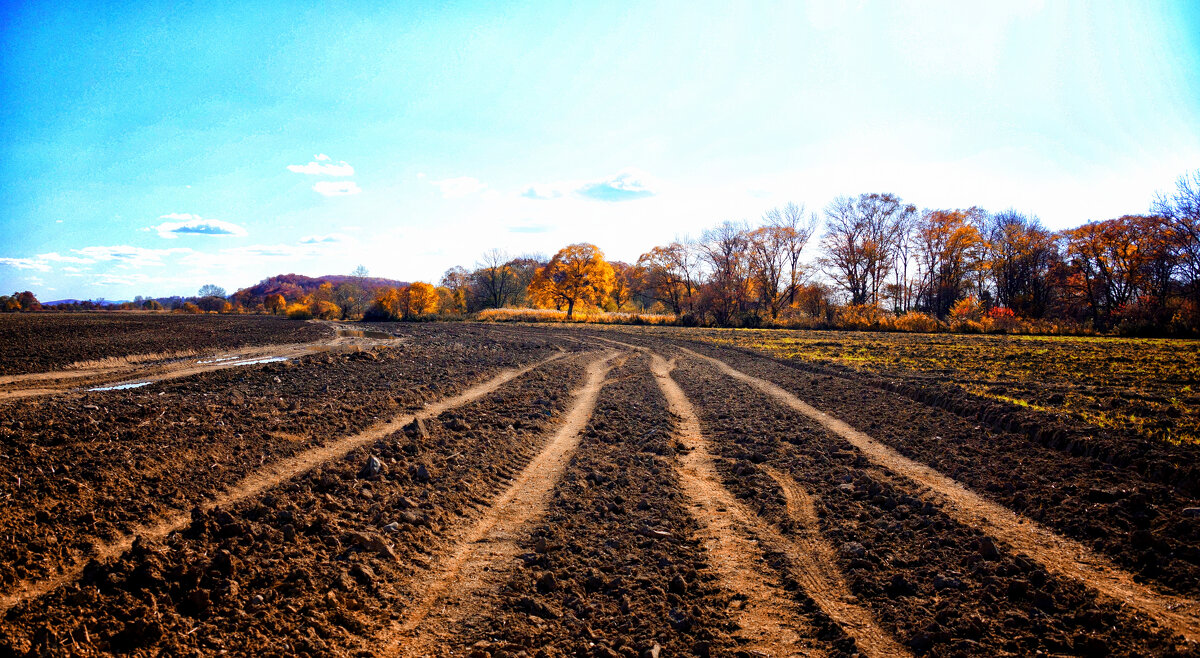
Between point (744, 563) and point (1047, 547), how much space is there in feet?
9.95

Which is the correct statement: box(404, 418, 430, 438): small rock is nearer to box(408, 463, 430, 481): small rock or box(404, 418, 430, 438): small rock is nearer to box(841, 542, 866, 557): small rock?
box(408, 463, 430, 481): small rock

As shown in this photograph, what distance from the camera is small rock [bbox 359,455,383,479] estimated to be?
7.21m


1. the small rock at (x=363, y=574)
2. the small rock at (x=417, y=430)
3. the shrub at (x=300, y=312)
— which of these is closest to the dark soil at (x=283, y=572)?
the small rock at (x=363, y=574)

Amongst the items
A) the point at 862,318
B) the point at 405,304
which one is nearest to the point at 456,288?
the point at 405,304

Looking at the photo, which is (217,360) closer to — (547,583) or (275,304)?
(547,583)

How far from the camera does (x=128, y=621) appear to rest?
3.87 meters

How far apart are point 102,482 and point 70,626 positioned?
11.1 feet

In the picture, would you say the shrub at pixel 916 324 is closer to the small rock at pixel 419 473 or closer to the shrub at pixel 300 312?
the small rock at pixel 419 473

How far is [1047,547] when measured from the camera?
17.4 ft

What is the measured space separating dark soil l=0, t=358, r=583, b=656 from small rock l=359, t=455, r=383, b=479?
1.3 inches

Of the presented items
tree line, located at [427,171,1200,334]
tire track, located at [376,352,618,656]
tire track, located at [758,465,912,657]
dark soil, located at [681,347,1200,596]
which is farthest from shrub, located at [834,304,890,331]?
tire track, located at [758,465,912,657]

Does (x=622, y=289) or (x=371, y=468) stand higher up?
(x=622, y=289)

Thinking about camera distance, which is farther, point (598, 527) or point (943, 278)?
point (943, 278)

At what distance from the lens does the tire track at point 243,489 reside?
4.34 m
